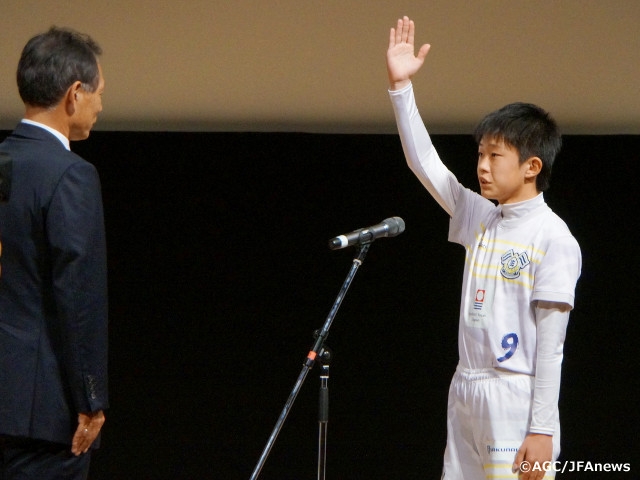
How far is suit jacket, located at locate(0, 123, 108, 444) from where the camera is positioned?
1.67m

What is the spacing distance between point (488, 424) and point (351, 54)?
1.86 metres

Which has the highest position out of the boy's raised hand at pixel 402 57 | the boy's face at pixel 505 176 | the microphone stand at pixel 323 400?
the boy's raised hand at pixel 402 57

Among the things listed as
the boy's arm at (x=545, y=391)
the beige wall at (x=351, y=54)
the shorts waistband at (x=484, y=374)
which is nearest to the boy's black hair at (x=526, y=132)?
the boy's arm at (x=545, y=391)

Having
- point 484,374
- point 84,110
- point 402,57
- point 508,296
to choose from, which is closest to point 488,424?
point 484,374

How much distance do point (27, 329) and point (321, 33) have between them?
2.03 m

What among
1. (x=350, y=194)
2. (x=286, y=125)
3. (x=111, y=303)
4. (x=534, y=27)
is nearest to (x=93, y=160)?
(x=111, y=303)

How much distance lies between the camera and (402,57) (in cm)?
225

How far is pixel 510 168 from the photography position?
2.14 metres

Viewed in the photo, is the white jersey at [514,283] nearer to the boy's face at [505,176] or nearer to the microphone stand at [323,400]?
the boy's face at [505,176]

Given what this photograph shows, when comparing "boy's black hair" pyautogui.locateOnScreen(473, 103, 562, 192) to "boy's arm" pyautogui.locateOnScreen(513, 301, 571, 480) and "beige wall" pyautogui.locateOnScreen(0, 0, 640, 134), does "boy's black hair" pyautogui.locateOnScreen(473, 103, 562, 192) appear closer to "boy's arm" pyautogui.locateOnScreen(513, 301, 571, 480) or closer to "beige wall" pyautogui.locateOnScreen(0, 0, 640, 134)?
"boy's arm" pyautogui.locateOnScreen(513, 301, 571, 480)

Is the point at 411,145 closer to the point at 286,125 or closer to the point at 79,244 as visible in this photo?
the point at 79,244

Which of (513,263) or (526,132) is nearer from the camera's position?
(513,263)

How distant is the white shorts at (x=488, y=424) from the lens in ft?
A: 6.52

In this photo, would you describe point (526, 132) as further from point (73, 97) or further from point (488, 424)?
point (73, 97)
